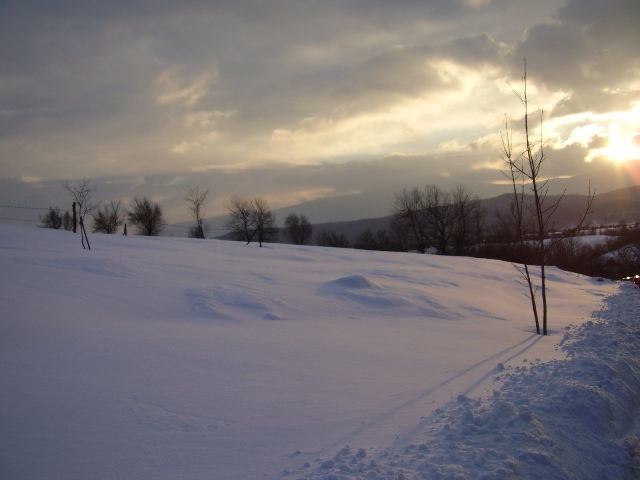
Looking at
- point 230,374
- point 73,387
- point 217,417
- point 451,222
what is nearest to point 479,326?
point 230,374

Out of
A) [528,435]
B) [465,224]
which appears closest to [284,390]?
[528,435]

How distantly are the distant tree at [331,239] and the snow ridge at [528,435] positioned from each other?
8238 cm

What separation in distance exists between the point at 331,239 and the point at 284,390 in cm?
8641

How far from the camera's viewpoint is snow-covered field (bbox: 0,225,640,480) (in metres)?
3.86

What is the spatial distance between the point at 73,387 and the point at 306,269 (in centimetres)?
1655

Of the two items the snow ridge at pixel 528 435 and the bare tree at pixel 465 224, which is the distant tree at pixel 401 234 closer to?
the bare tree at pixel 465 224

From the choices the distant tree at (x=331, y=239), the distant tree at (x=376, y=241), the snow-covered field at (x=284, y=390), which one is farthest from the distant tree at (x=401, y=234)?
the snow-covered field at (x=284, y=390)

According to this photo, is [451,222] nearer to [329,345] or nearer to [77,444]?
[329,345]

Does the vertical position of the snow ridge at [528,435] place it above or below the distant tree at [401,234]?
below

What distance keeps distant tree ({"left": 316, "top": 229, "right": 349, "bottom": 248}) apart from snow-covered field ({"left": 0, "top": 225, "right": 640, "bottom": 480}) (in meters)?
77.8

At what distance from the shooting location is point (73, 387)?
5.19 m

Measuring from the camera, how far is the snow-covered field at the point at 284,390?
3.86 meters

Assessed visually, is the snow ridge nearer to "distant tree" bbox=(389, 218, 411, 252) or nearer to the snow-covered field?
the snow-covered field

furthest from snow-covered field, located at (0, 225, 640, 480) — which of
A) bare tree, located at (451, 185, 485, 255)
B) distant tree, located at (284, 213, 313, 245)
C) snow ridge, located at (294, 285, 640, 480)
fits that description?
distant tree, located at (284, 213, 313, 245)
